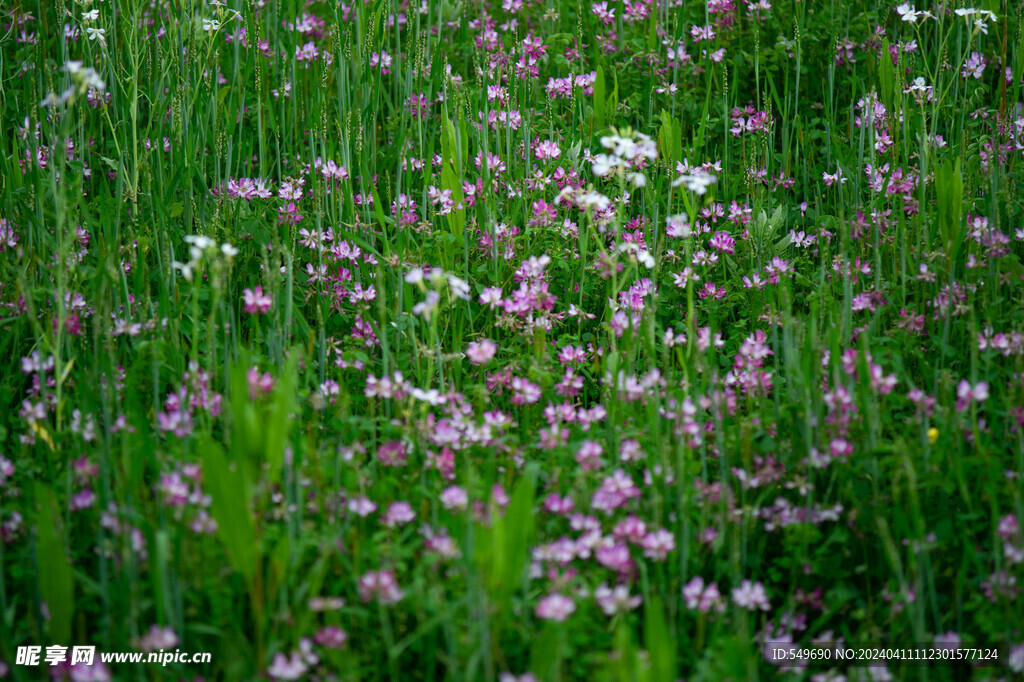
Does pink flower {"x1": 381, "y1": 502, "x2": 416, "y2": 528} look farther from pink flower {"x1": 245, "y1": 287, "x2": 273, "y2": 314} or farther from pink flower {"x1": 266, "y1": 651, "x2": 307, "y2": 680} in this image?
pink flower {"x1": 245, "y1": 287, "x2": 273, "y2": 314}

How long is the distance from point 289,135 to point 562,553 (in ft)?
8.49

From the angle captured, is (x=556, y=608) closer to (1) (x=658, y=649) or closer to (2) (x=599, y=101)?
(1) (x=658, y=649)

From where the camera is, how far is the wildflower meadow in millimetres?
1977

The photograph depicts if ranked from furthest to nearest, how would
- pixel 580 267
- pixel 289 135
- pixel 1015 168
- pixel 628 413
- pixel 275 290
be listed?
pixel 289 135
pixel 1015 168
pixel 580 267
pixel 628 413
pixel 275 290

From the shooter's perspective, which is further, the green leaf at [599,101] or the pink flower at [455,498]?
the green leaf at [599,101]

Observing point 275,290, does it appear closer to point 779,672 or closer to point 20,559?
point 20,559

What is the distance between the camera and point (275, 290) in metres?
2.43

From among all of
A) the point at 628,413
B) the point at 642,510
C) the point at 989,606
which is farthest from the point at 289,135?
the point at 989,606

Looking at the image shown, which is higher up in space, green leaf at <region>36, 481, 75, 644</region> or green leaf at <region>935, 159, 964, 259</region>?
green leaf at <region>935, 159, 964, 259</region>

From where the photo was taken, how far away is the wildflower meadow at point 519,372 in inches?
77.8

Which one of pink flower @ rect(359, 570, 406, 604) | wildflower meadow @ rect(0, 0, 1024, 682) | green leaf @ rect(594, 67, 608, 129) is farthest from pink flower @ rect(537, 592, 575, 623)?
green leaf @ rect(594, 67, 608, 129)

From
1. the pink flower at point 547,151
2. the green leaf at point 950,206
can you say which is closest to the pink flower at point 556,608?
the green leaf at point 950,206

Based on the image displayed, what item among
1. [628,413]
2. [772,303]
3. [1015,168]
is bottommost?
[628,413]

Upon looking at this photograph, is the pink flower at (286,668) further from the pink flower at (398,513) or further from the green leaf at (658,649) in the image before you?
the green leaf at (658,649)
